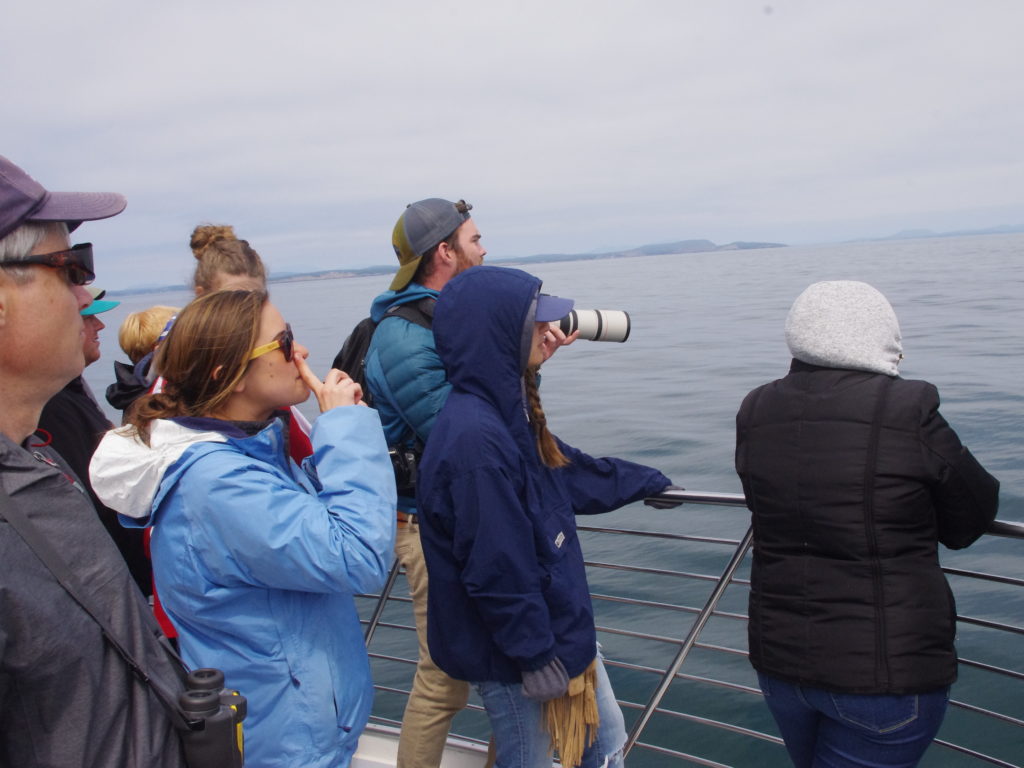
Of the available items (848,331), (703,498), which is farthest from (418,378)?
(848,331)

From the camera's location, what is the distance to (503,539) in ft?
6.07

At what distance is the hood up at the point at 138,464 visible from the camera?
1.58m

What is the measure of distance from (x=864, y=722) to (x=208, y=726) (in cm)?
133

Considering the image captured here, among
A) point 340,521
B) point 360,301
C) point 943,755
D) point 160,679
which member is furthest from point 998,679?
point 360,301

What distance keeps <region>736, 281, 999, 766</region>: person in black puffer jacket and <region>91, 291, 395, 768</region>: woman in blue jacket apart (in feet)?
2.85

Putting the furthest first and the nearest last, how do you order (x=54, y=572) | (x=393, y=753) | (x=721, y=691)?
(x=721, y=691), (x=393, y=753), (x=54, y=572)

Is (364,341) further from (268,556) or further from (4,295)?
(4,295)

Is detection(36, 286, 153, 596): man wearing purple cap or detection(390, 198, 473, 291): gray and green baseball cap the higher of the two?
detection(390, 198, 473, 291): gray and green baseball cap

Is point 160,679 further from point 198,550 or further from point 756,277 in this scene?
point 756,277

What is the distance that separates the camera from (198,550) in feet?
5.20

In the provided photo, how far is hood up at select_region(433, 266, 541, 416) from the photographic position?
199 cm

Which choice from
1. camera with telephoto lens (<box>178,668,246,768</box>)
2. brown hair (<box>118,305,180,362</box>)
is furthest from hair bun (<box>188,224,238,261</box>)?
camera with telephoto lens (<box>178,668,246,768</box>)

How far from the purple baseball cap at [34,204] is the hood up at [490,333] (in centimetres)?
88

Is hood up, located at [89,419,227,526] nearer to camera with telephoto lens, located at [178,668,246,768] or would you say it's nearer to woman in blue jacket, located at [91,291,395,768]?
woman in blue jacket, located at [91,291,395,768]
